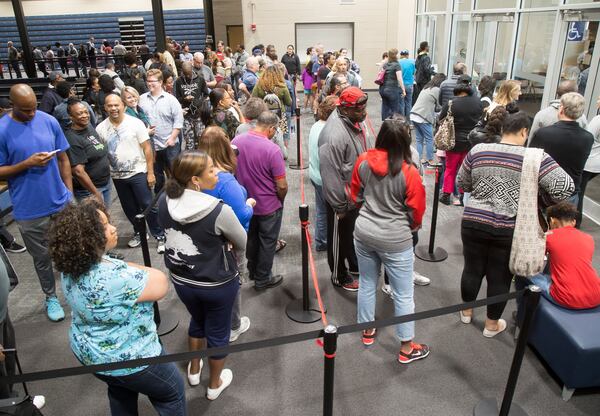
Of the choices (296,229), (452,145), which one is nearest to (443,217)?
(452,145)

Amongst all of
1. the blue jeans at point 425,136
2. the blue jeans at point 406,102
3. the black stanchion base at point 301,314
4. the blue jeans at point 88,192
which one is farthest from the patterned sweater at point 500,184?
the blue jeans at point 406,102

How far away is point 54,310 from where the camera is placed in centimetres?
354

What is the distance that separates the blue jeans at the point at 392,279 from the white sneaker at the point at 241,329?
34.6 inches

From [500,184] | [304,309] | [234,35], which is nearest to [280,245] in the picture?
[304,309]

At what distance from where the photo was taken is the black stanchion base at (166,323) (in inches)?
132

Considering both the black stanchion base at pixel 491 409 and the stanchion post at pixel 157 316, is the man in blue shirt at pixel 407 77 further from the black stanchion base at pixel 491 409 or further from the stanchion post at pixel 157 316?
the black stanchion base at pixel 491 409

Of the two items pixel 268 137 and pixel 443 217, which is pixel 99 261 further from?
pixel 443 217

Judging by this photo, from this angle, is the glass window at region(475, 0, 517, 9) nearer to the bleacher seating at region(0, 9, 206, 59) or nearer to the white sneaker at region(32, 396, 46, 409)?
the white sneaker at region(32, 396, 46, 409)

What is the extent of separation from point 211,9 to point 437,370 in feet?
60.0

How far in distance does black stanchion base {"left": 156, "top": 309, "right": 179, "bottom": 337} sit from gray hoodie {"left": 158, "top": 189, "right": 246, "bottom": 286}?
3.97 feet

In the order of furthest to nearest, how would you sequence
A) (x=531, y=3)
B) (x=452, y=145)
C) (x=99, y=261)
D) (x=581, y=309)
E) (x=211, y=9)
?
(x=211, y=9), (x=531, y=3), (x=452, y=145), (x=581, y=309), (x=99, y=261)

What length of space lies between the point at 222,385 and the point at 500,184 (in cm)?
212

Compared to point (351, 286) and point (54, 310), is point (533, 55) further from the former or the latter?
point (54, 310)

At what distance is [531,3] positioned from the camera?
22.7ft
